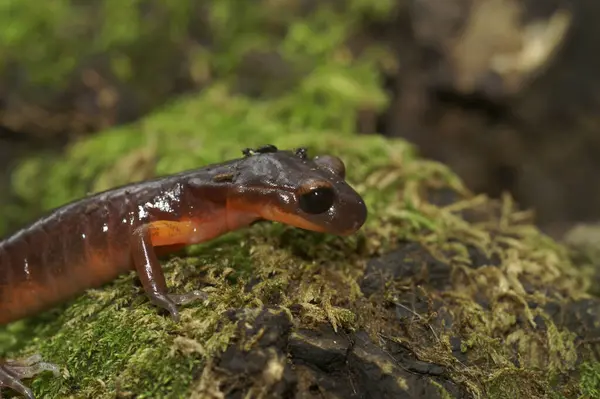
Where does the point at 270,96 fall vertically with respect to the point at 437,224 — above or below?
above

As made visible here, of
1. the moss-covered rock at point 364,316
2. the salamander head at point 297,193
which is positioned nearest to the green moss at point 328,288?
the moss-covered rock at point 364,316

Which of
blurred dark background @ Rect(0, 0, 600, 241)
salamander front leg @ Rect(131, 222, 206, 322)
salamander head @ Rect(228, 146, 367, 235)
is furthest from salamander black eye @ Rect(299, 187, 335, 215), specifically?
blurred dark background @ Rect(0, 0, 600, 241)

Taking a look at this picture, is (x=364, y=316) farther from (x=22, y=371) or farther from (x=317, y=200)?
(x=22, y=371)

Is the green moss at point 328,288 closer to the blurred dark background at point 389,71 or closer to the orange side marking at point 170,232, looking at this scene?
the orange side marking at point 170,232

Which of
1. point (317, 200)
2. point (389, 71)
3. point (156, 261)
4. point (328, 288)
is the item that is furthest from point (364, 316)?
point (389, 71)


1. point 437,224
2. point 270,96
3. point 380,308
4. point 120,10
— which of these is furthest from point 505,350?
point 120,10

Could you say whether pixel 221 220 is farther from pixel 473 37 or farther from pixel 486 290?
pixel 473 37
